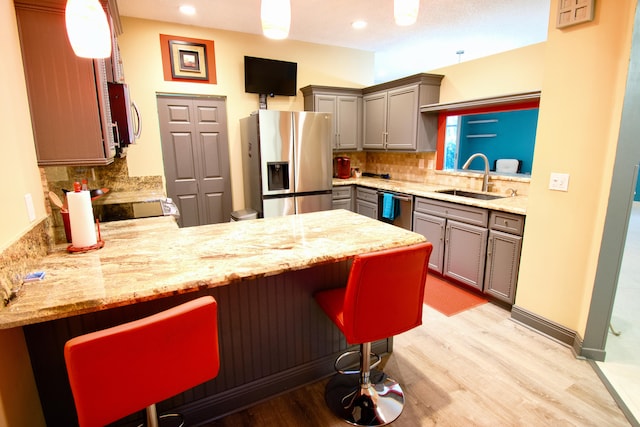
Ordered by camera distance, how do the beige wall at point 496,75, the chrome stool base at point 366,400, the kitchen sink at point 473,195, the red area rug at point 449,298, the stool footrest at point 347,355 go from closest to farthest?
the chrome stool base at point 366,400 < the stool footrest at point 347,355 < the red area rug at point 449,298 < the beige wall at point 496,75 < the kitchen sink at point 473,195

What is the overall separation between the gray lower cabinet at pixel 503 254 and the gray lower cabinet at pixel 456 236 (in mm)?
66

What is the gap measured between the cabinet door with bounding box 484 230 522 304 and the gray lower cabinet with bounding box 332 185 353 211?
2.06 meters

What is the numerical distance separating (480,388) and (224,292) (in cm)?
158

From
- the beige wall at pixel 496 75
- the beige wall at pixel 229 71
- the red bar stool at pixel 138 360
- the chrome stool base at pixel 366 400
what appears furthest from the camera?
the beige wall at pixel 229 71

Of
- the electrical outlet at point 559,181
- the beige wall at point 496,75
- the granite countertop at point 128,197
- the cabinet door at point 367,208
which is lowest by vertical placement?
the cabinet door at point 367,208

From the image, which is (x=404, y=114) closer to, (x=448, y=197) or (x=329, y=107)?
(x=329, y=107)

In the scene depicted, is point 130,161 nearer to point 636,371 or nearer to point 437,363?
point 437,363

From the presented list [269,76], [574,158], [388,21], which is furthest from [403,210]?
[269,76]

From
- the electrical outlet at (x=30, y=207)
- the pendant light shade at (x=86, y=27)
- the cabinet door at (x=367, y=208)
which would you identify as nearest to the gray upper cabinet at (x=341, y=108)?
the cabinet door at (x=367, y=208)

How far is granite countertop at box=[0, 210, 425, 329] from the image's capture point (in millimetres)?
1095

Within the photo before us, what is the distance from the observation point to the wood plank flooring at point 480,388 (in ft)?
5.60

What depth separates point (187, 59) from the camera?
151 inches

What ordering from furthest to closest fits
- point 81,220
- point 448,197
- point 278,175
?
point 278,175 < point 448,197 < point 81,220

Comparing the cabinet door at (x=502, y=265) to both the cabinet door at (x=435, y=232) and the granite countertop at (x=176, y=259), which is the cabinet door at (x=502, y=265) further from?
the granite countertop at (x=176, y=259)
